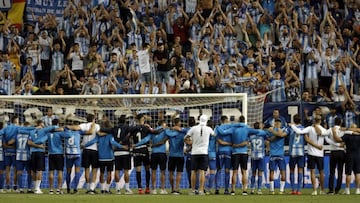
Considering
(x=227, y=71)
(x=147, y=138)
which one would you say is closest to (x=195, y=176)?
(x=147, y=138)

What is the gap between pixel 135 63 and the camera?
37.1m

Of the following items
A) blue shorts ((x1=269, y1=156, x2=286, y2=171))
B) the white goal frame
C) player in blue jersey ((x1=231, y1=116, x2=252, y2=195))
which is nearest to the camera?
player in blue jersey ((x1=231, y1=116, x2=252, y2=195))

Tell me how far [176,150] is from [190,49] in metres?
8.75

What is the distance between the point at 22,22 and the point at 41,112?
8864 millimetres

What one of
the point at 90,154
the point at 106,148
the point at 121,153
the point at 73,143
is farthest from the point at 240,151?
the point at 73,143

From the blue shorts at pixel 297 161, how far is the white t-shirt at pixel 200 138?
2.50 metres

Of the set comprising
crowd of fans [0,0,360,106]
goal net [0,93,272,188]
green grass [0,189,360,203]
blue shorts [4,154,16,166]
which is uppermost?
crowd of fans [0,0,360,106]

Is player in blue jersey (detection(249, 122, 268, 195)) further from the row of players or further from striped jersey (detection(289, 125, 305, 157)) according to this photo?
striped jersey (detection(289, 125, 305, 157))

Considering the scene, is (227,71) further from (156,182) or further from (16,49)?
(16,49)

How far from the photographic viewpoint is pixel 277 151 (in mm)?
30266

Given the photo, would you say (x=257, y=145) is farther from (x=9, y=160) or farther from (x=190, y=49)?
(x=190, y=49)

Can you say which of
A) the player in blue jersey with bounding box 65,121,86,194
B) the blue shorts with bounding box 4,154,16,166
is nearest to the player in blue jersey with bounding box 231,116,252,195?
the player in blue jersey with bounding box 65,121,86,194

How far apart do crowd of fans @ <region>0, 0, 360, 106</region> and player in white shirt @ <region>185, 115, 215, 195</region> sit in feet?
18.1

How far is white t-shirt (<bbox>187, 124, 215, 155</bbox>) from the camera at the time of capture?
29.3 meters
